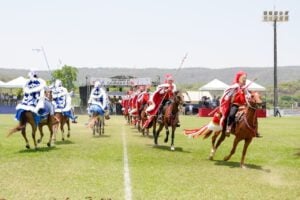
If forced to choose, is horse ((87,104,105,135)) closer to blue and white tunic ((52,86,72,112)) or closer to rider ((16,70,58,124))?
blue and white tunic ((52,86,72,112))

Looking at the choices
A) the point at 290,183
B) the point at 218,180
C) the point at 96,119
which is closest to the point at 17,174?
the point at 218,180

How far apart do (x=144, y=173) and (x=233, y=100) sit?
3773 mm

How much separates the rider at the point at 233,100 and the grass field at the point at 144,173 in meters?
1.19

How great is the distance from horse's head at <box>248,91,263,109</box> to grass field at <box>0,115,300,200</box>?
5.22 ft

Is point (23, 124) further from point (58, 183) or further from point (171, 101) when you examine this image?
point (58, 183)

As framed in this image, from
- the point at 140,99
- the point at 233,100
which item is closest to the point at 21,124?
the point at 233,100

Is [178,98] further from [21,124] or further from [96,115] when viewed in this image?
[96,115]

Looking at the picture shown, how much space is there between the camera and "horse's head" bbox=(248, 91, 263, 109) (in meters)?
14.9

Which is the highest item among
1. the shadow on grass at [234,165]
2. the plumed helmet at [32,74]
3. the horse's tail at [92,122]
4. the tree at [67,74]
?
the tree at [67,74]

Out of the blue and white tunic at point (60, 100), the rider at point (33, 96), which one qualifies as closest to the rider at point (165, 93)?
the rider at point (33, 96)

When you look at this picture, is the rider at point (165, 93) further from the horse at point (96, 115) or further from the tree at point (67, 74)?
the tree at point (67, 74)

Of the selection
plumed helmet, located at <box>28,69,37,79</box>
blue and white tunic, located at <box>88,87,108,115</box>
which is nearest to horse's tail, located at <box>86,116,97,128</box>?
blue and white tunic, located at <box>88,87,108,115</box>

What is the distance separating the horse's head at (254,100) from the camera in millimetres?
14859

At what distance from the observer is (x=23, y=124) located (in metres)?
18.3
